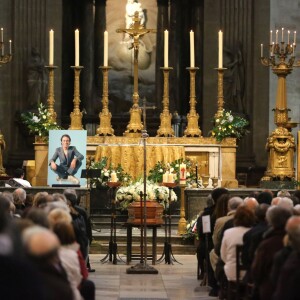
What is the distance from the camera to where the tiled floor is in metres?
13.3

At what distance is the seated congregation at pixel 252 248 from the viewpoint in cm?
681

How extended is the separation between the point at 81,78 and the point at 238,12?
466 cm

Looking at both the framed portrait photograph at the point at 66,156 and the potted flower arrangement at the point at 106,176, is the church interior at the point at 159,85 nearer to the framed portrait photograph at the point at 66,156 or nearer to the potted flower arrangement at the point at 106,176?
the potted flower arrangement at the point at 106,176

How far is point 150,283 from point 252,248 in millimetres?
5338

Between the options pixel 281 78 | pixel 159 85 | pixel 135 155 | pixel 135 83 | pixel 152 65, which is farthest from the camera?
pixel 152 65

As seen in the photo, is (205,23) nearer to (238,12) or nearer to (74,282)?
(238,12)

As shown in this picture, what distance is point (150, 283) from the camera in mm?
14742

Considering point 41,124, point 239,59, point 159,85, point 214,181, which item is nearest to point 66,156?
point 41,124

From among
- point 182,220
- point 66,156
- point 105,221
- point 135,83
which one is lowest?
point 105,221

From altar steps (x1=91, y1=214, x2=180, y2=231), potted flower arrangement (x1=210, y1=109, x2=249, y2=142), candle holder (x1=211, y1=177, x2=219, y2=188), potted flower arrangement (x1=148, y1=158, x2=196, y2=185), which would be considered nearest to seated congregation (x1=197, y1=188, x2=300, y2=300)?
altar steps (x1=91, y1=214, x2=180, y2=231)

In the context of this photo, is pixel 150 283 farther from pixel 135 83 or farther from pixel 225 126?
pixel 135 83

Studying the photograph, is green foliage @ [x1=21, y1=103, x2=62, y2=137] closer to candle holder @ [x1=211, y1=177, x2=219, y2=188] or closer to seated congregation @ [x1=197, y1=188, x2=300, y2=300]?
candle holder @ [x1=211, y1=177, x2=219, y2=188]

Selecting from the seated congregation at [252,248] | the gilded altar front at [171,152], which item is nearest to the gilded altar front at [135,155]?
the gilded altar front at [171,152]

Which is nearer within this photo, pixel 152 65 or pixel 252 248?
pixel 252 248
